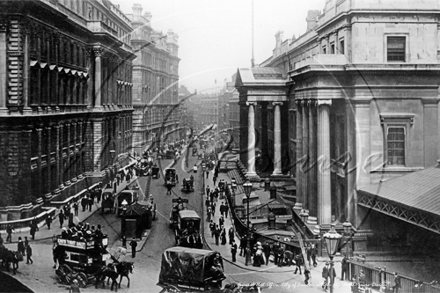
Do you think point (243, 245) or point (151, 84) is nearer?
point (243, 245)

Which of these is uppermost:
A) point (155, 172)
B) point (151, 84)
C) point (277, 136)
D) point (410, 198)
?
point (151, 84)

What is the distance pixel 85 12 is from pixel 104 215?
976 inches

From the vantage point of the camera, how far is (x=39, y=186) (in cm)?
3809

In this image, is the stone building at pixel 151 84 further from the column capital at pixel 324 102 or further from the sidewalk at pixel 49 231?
the column capital at pixel 324 102

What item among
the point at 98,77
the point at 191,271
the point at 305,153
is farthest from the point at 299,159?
the point at 98,77

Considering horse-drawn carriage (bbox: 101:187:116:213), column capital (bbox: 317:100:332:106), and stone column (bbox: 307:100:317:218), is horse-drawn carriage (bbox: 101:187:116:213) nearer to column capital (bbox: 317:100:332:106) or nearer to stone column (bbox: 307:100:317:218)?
stone column (bbox: 307:100:317:218)

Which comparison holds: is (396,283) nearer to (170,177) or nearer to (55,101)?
(55,101)

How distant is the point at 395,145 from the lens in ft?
106

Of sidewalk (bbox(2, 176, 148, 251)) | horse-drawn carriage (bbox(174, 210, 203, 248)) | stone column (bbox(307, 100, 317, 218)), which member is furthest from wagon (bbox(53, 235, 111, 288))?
stone column (bbox(307, 100, 317, 218))

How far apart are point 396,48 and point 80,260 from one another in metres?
22.6

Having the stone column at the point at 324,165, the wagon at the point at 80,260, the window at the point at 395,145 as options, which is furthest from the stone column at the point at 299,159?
the wagon at the point at 80,260

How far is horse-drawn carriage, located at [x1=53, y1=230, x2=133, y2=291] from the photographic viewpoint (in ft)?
75.1

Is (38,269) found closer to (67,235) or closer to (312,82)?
(67,235)

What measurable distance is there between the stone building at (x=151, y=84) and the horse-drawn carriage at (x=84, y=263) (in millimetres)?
51479
